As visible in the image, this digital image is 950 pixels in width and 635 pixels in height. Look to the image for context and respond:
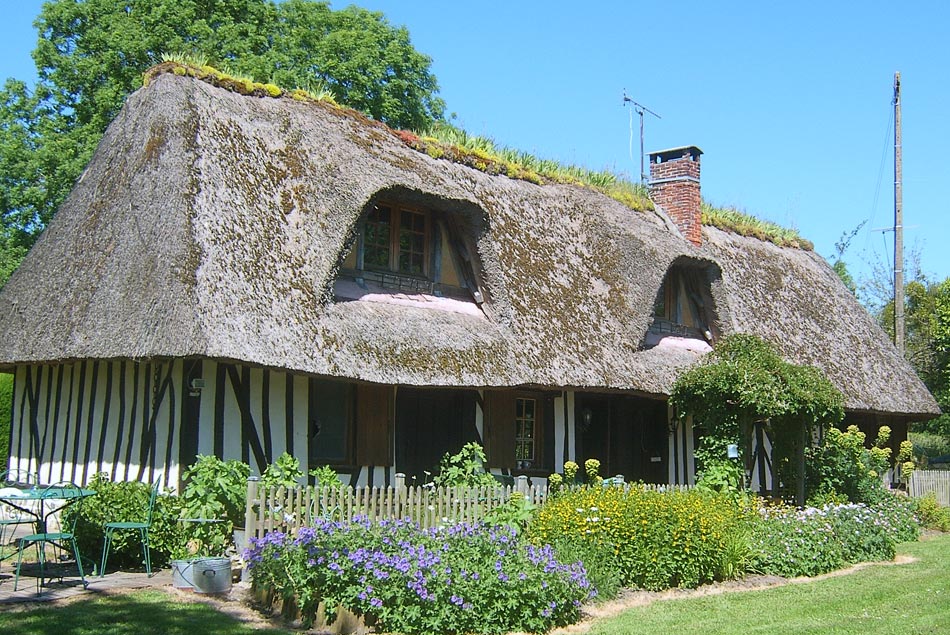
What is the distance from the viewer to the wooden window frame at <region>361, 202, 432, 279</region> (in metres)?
14.8

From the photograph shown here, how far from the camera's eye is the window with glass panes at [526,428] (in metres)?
16.4

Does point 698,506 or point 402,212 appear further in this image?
point 402,212

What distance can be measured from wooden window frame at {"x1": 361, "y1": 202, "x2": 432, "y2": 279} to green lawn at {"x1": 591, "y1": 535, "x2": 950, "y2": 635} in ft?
21.8

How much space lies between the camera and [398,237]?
49.3 ft

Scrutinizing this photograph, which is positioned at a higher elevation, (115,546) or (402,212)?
Result: (402,212)

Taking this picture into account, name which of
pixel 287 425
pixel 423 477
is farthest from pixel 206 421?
pixel 423 477

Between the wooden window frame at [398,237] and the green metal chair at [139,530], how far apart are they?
511 cm

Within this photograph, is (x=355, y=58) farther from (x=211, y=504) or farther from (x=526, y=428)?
(x=211, y=504)

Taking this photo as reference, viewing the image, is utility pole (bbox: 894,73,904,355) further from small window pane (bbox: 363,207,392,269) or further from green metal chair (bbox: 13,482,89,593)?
green metal chair (bbox: 13,482,89,593)

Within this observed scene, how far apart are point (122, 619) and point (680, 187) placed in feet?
54.1

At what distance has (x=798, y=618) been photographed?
947 cm

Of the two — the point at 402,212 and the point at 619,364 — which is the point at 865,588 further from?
the point at 402,212

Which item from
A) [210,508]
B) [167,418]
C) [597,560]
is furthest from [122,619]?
[597,560]

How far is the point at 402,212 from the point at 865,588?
827cm
